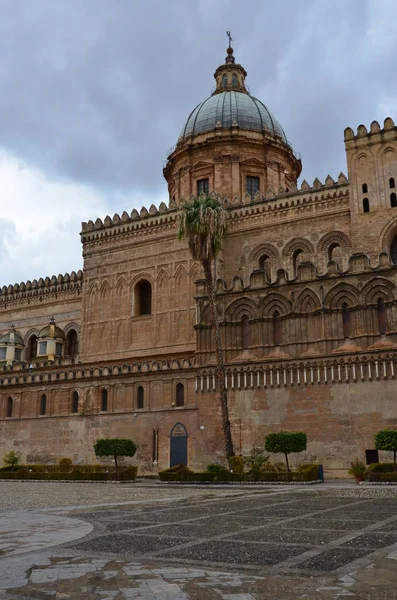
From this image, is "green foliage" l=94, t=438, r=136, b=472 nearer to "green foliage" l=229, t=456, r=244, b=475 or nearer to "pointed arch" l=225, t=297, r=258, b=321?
"green foliage" l=229, t=456, r=244, b=475

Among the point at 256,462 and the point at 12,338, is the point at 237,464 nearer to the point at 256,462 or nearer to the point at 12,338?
the point at 256,462

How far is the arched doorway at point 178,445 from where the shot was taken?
32156mm

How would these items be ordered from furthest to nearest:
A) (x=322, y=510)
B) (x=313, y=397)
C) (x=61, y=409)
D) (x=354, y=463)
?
(x=61, y=409), (x=313, y=397), (x=354, y=463), (x=322, y=510)

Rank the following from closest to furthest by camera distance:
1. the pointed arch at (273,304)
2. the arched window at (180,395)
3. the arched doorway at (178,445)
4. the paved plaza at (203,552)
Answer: the paved plaza at (203,552)
the pointed arch at (273,304)
the arched doorway at (178,445)
the arched window at (180,395)

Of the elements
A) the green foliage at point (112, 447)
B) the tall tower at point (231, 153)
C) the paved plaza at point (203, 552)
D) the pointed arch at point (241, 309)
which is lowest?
the paved plaza at point (203, 552)

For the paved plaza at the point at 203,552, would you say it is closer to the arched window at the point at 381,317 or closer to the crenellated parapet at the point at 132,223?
the arched window at the point at 381,317

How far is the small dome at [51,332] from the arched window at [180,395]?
17.9 metres

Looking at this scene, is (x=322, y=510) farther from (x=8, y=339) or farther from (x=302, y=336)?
(x=8, y=339)

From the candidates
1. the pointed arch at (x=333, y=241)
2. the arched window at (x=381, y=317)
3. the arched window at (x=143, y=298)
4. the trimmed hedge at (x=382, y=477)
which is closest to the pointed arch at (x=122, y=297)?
the arched window at (x=143, y=298)

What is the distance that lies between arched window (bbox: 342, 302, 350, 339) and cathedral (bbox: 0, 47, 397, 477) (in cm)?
5

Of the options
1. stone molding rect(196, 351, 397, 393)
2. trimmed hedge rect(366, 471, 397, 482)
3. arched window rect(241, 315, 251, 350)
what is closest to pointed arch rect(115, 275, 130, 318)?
stone molding rect(196, 351, 397, 393)

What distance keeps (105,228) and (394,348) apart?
24.7m

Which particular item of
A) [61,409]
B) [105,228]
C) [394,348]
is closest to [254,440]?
[394,348]

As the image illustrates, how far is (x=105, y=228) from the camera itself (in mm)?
45500
